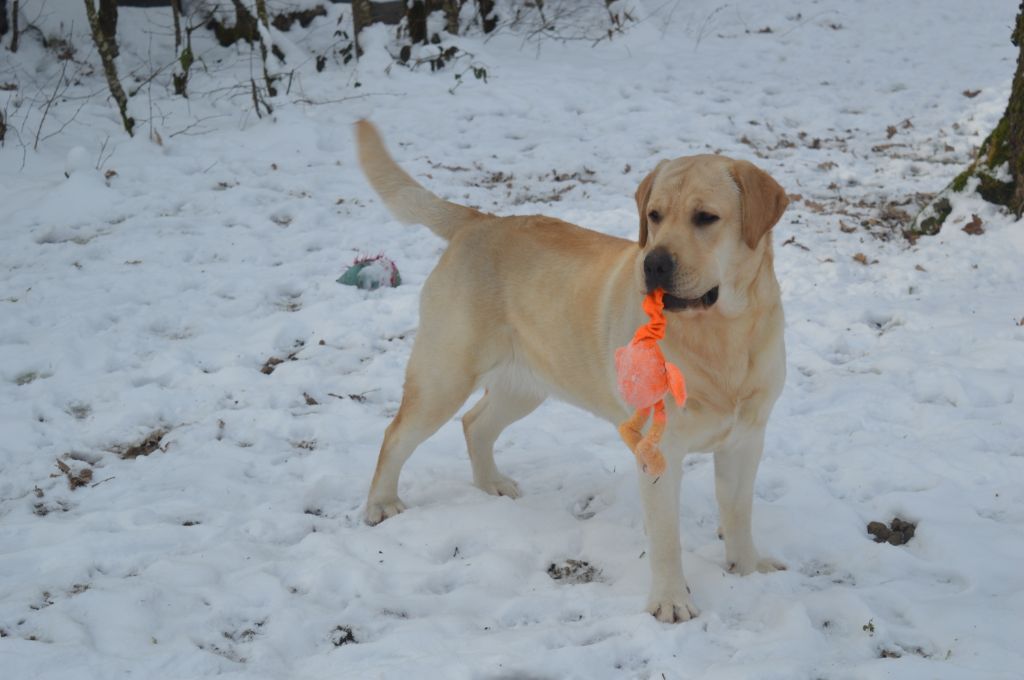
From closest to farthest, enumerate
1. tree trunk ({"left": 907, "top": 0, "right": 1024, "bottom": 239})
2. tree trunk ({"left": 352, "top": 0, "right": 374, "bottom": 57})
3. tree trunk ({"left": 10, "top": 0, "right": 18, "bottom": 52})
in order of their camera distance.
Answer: tree trunk ({"left": 907, "top": 0, "right": 1024, "bottom": 239})
tree trunk ({"left": 10, "top": 0, "right": 18, "bottom": 52})
tree trunk ({"left": 352, "top": 0, "right": 374, "bottom": 57})

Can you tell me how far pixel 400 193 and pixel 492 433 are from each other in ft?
4.19

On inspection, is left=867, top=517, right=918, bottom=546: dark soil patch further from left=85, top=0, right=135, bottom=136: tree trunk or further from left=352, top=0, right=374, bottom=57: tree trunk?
left=352, top=0, right=374, bottom=57: tree trunk

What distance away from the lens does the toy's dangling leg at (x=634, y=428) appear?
3225mm

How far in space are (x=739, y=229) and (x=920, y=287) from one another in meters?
3.61

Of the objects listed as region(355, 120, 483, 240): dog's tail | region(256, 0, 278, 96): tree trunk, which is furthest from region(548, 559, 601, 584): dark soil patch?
region(256, 0, 278, 96): tree trunk

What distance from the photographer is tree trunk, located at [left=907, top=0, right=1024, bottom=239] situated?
6664 mm

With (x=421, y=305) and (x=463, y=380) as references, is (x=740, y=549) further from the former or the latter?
(x=421, y=305)

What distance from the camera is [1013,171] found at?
6.77 meters

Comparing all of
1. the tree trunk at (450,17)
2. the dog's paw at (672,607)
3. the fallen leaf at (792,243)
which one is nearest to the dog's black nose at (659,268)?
the dog's paw at (672,607)

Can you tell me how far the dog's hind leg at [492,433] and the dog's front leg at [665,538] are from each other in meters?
1.22

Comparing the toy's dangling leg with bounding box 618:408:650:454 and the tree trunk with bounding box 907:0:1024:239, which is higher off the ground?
the tree trunk with bounding box 907:0:1024:239

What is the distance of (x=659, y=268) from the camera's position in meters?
3.13

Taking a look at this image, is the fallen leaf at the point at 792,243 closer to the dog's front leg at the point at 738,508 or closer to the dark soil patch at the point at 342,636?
the dog's front leg at the point at 738,508

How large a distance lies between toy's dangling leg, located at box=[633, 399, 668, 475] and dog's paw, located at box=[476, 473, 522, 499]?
1448mm
